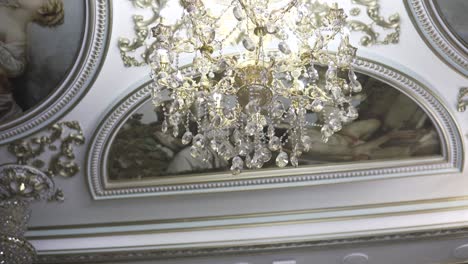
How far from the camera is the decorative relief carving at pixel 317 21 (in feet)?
20.4

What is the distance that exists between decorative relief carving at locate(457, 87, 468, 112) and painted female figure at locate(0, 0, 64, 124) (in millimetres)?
4215

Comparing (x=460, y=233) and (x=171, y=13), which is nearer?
(x=171, y=13)

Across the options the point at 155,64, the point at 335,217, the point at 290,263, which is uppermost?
the point at 155,64

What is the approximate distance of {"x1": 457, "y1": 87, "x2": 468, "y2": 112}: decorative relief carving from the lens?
278 inches

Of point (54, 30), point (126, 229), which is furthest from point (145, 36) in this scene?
point (126, 229)

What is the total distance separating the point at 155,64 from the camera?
4.95 m

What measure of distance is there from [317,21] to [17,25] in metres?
2.91

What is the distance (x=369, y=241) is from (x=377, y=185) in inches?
28.4

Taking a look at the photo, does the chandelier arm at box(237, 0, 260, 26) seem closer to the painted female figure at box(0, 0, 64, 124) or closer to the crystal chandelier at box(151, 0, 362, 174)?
the crystal chandelier at box(151, 0, 362, 174)

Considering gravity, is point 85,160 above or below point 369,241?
above

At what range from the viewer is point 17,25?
254 inches

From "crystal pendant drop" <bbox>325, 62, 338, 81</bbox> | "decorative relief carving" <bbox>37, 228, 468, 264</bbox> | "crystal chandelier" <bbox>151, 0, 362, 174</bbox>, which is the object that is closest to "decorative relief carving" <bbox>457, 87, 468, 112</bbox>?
"decorative relief carving" <bbox>37, 228, 468, 264</bbox>

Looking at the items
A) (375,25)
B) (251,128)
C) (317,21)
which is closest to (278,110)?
(251,128)

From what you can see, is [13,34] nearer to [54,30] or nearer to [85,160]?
[54,30]
